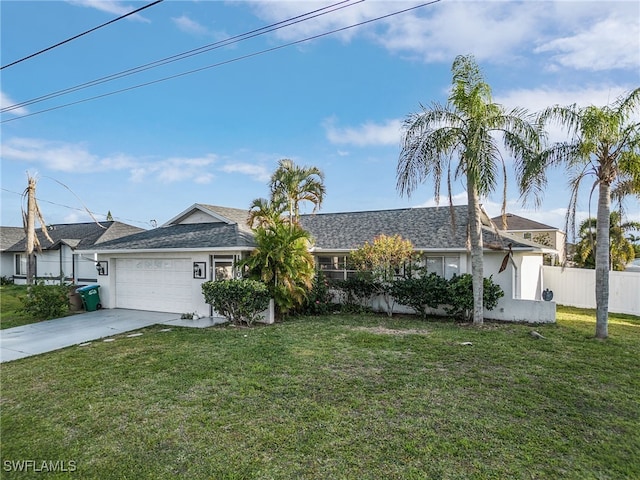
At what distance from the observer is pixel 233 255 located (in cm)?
1240

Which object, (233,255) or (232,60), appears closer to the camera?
(232,60)

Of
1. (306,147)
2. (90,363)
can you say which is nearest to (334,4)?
(90,363)

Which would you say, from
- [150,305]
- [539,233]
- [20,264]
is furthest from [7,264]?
[539,233]

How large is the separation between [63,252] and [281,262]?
1992cm

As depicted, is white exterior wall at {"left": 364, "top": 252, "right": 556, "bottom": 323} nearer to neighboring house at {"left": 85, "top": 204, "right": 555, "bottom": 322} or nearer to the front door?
neighboring house at {"left": 85, "top": 204, "right": 555, "bottom": 322}

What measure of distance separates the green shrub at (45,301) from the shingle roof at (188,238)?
221cm

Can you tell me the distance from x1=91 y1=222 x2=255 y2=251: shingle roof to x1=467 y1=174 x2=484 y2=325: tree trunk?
7.25 metres

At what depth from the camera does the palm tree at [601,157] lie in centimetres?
903

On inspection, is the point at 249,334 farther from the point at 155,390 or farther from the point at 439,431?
the point at 439,431

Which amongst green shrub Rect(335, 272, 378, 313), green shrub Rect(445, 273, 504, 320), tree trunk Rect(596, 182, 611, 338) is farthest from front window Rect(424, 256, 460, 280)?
tree trunk Rect(596, 182, 611, 338)

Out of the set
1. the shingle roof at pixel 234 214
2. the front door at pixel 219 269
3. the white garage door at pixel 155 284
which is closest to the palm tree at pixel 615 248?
the shingle roof at pixel 234 214

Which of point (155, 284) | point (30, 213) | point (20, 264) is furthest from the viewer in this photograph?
point (20, 264)

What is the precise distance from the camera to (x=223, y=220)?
49.0 ft

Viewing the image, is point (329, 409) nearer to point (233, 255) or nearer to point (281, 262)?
point (281, 262)
